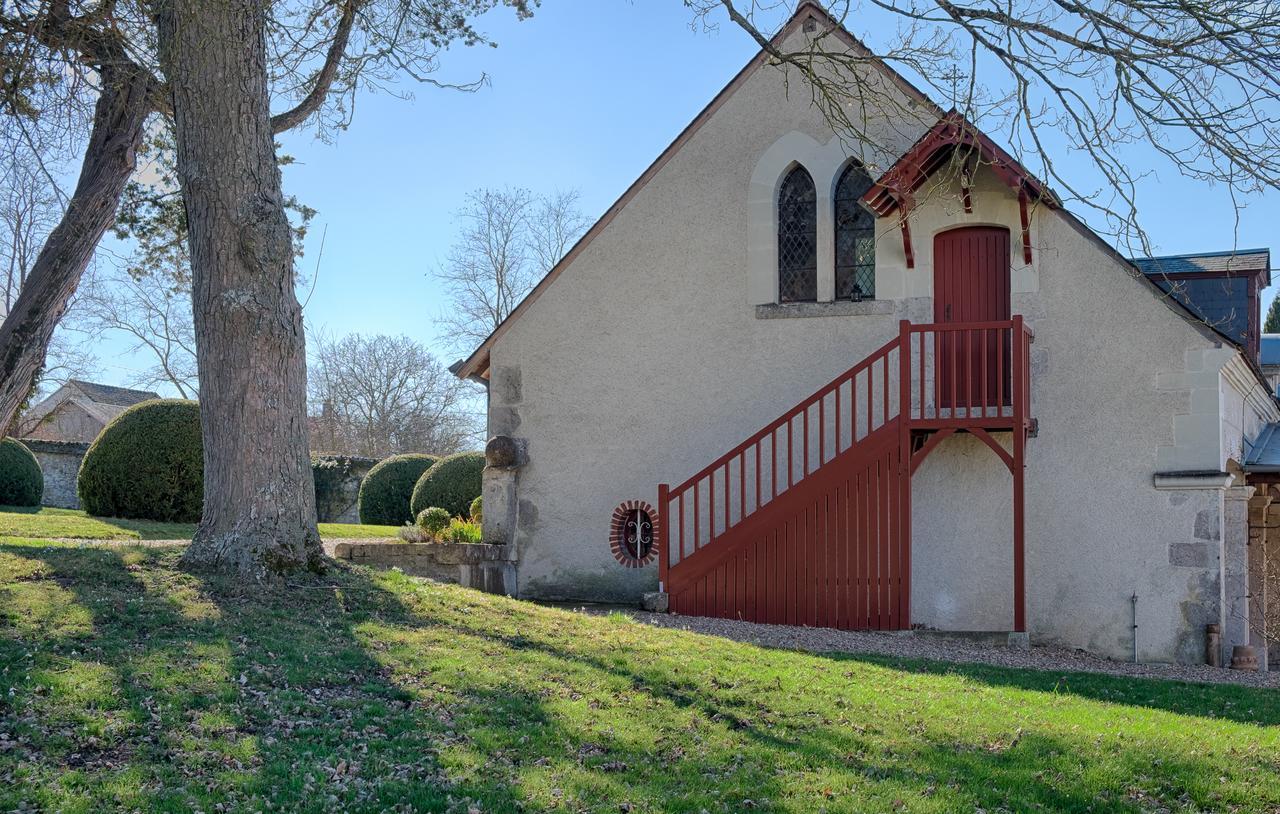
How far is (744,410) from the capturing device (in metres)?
13.0

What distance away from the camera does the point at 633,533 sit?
1334 centimetres

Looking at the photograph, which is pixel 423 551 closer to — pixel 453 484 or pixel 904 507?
pixel 904 507

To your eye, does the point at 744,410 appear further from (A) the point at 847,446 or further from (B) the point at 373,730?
(B) the point at 373,730

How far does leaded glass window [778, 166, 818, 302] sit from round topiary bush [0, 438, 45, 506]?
14.6 metres

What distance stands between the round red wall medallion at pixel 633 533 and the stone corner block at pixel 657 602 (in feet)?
3.92

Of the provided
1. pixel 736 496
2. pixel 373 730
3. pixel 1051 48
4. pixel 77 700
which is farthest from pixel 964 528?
pixel 77 700

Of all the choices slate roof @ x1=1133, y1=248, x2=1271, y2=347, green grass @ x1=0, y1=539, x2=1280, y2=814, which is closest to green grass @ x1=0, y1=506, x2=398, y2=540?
green grass @ x1=0, y1=539, x2=1280, y2=814

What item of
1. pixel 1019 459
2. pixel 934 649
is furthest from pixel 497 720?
pixel 1019 459

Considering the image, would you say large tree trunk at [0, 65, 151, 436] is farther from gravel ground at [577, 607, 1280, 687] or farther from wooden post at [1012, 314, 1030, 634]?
wooden post at [1012, 314, 1030, 634]

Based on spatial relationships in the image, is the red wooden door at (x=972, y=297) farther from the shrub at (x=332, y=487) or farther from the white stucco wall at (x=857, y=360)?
the shrub at (x=332, y=487)

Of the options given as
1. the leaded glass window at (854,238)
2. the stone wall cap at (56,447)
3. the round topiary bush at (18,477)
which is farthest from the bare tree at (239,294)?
the stone wall cap at (56,447)

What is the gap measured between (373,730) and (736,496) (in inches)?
294

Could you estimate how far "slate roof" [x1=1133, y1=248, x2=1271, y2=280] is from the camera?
43.2ft

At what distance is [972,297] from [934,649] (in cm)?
396
